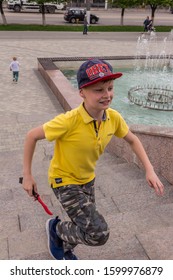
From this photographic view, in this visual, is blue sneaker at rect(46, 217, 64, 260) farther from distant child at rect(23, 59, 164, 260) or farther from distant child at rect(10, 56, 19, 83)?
distant child at rect(10, 56, 19, 83)

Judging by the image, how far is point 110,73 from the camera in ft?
7.99

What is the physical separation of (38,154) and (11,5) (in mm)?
36177

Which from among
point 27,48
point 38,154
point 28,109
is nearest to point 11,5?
point 27,48

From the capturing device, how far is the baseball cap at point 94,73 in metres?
2.39

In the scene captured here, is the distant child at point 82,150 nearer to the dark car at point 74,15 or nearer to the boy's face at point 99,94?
the boy's face at point 99,94

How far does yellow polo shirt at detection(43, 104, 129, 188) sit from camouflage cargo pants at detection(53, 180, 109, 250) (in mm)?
86

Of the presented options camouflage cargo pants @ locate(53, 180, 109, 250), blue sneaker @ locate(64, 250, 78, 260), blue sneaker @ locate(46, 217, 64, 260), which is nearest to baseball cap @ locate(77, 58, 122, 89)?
camouflage cargo pants @ locate(53, 180, 109, 250)

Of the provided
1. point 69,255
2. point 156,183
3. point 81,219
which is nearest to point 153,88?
point 156,183

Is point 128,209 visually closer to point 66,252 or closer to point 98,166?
point 66,252

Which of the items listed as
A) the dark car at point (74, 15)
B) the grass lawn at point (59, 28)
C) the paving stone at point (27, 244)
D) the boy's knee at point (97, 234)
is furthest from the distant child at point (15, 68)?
the dark car at point (74, 15)

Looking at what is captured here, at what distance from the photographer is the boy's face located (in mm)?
2451

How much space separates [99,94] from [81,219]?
3.72 ft

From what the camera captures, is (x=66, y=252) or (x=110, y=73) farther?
(x=66, y=252)

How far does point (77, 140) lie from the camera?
2.63 m
